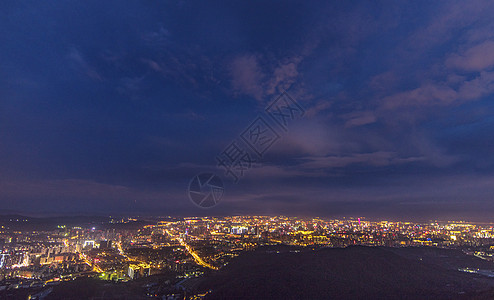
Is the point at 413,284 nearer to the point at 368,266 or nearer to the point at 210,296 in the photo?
the point at 368,266

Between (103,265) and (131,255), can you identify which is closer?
(103,265)

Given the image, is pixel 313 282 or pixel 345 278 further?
pixel 345 278

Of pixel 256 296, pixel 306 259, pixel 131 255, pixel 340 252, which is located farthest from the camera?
pixel 131 255

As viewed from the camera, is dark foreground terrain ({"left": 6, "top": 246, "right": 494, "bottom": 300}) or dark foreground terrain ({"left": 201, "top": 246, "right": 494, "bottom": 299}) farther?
dark foreground terrain ({"left": 201, "top": 246, "right": 494, "bottom": 299})

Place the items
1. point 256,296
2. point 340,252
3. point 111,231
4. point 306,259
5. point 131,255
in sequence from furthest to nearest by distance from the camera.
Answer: point 111,231 → point 131,255 → point 340,252 → point 306,259 → point 256,296

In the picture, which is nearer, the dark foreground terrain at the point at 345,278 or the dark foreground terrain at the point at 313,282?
the dark foreground terrain at the point at 313,282

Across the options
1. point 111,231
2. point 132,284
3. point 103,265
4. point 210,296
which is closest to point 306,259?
point 210,296

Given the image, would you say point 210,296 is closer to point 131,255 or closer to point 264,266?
point 264,266
